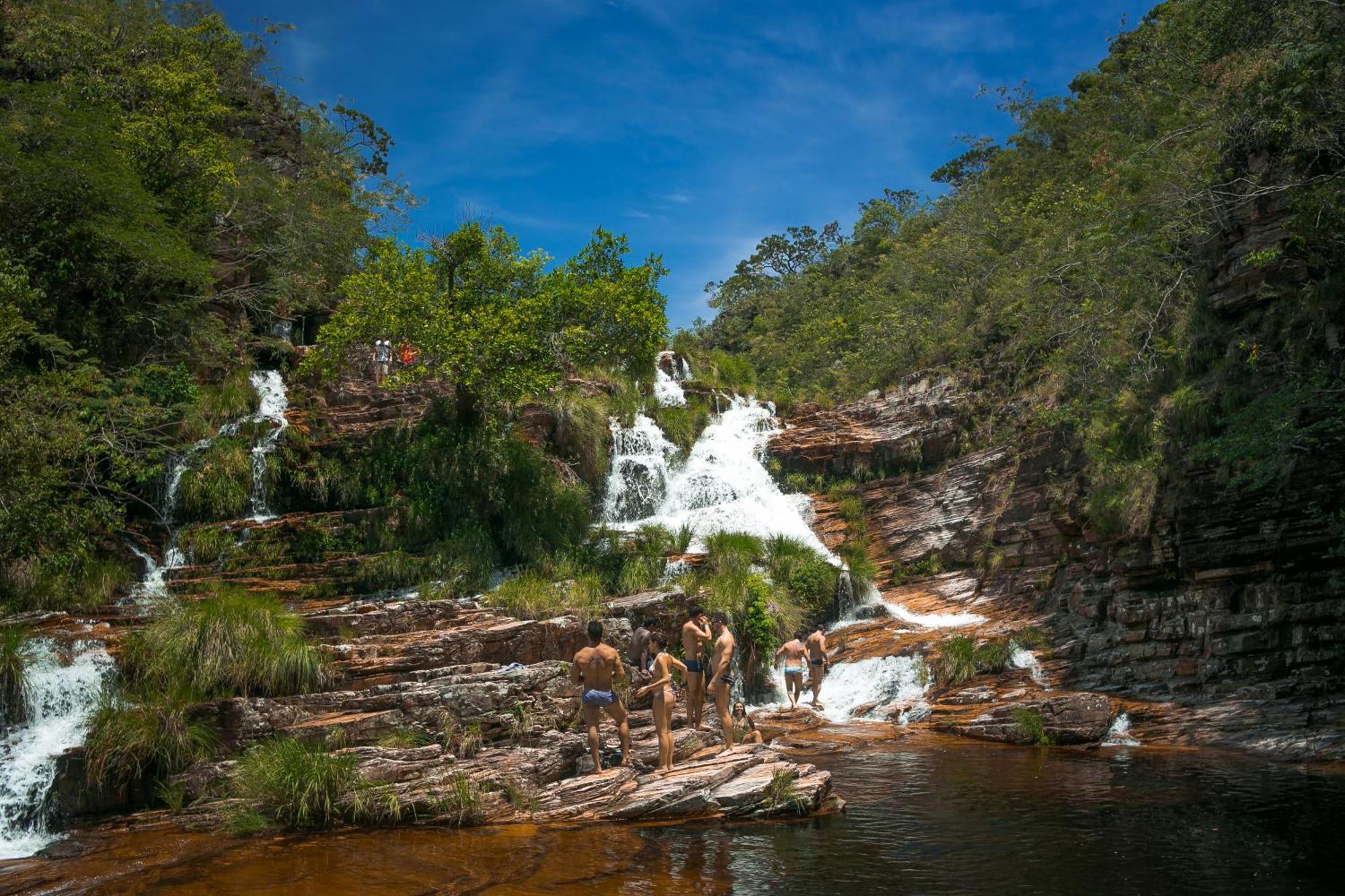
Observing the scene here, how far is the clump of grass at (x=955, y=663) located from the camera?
15367 millimetres

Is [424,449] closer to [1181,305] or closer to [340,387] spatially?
[340,387]

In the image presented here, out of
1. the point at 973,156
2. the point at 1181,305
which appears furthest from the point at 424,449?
the point at 973,156

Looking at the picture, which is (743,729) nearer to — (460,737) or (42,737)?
(460,737)

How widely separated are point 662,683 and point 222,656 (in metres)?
5.75

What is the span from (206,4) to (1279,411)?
33.8 meters

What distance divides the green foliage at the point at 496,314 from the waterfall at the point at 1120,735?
494 inches

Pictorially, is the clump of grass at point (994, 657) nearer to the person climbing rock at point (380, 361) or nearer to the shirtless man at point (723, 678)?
the shirtless man at point (723, 678)

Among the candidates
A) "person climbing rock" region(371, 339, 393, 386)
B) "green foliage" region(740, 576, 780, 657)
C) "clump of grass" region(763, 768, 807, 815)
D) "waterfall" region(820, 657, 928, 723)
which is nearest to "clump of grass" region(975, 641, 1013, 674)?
"waterfall" region(820, 657, 928, 723)

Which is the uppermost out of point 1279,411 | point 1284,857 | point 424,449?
point 424,449

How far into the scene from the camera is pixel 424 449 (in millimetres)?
20109

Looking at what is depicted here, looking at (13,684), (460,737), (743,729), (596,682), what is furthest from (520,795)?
(13,684)

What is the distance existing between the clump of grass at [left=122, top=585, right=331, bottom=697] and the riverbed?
227cm

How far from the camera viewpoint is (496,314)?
19922 mm

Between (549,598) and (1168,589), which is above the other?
(549,598)
